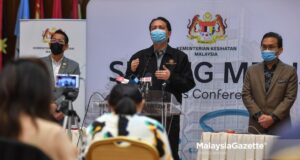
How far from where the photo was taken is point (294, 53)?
6.84 meters

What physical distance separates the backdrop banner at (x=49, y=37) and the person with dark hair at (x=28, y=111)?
→ 4544 mm

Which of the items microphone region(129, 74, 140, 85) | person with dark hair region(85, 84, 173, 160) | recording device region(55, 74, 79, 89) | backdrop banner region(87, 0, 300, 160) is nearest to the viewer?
person with dark hair region(85, 84, 173, 160)

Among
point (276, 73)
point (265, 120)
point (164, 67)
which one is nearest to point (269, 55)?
point (276, 73)

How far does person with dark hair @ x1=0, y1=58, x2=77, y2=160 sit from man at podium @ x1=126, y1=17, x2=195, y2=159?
9.01 feet

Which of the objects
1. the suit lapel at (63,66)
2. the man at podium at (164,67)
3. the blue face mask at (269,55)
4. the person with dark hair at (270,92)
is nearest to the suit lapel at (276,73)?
the person with dark hair at (270,92)

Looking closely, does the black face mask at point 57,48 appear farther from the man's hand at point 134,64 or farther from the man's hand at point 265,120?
the man's hand at point 265,120

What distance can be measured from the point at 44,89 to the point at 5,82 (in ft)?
0.52

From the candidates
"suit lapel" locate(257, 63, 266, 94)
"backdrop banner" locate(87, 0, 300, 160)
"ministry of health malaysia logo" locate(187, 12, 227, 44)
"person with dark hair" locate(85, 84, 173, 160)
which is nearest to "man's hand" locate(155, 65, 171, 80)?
"suit lapel" locate(257, 63, 266, 94)

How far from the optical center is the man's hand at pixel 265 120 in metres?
5.45

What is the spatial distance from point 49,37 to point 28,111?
472 cm

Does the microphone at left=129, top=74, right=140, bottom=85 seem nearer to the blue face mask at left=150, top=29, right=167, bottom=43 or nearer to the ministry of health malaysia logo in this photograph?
the blue face mask at left=150, top=29, right=167, bottom=43

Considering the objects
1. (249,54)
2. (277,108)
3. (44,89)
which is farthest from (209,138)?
(44,89)

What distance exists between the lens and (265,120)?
5445 mm

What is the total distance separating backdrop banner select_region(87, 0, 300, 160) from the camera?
686cm
